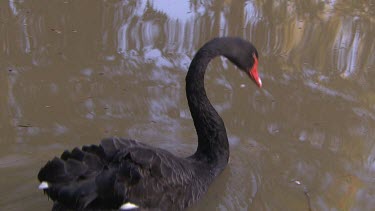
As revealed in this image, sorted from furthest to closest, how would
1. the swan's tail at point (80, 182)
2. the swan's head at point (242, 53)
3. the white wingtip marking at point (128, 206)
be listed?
the swan's head at point (242, 53) < the white wingtip marking at point (128, 206) < the swan's tail at point (80, 182)

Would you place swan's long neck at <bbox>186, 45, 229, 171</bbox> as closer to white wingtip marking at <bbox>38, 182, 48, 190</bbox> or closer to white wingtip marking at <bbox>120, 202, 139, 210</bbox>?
white wingtip marking at <bbox>120, 202, 139, 210</bbox>

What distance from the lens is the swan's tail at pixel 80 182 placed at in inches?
89.4

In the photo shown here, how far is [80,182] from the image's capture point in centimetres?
230

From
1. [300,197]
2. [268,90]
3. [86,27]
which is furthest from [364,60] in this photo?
[86,27]

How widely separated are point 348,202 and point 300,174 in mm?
312

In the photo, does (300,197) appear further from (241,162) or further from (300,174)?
(241,162)

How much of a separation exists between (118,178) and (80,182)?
0.54 ft

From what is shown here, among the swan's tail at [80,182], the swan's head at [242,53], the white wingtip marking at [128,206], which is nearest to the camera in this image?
the swan's tail at [80,182]

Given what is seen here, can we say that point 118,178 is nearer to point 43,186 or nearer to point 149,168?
point 149,168

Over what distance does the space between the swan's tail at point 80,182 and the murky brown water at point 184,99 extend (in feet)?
1.31

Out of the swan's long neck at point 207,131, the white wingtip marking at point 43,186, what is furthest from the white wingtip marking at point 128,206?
the swan's long neck at point 207,131

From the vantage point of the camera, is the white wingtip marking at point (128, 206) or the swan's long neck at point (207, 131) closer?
the white wingtip marking at point (128, 206)

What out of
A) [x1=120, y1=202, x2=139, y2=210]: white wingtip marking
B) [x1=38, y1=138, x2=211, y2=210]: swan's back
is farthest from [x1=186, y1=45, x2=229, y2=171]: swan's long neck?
[x1=120, y1=202, x2=139, y2=210]: white wingtip marking

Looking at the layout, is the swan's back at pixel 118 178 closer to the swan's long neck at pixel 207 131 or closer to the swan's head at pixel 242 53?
the swan's long neck at pixel 207 131
